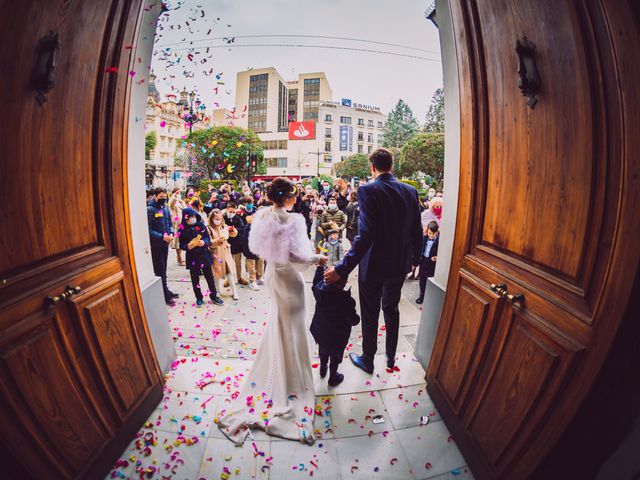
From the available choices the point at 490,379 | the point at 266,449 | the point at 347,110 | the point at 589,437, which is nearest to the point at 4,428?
the point at 266,449

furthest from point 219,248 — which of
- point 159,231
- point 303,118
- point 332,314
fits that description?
point 303,118

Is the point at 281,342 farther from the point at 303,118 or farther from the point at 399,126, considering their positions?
the point at 303,118

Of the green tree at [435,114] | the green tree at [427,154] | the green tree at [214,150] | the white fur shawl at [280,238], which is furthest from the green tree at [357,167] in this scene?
the white fur shawl at [280,238]

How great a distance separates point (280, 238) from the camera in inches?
96.7

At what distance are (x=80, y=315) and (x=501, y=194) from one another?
2.83m

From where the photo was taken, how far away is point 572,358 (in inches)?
53.0

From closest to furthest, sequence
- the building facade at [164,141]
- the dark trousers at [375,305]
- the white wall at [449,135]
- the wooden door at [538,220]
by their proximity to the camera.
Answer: the wooden door at [538,220], the white wall at [449,135], the dark trousers at [375,305], the building facade at [164,141]

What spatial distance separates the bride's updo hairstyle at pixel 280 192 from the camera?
2.51 metres

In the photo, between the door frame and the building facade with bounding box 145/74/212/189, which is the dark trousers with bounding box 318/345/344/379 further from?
the building facade with bounding box 145/74/212/189

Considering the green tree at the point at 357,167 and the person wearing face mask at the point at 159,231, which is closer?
the person wearing face mask at the point at 159,231

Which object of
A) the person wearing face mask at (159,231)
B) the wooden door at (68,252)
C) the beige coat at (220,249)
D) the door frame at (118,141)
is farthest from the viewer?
the beige coat at (220,249)

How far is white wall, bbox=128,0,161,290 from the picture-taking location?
2.53 m

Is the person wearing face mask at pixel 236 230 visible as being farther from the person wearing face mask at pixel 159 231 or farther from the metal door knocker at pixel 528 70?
the metal door knocker at pixel 528 70

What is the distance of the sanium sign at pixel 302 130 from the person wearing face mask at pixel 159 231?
49.2 metres
